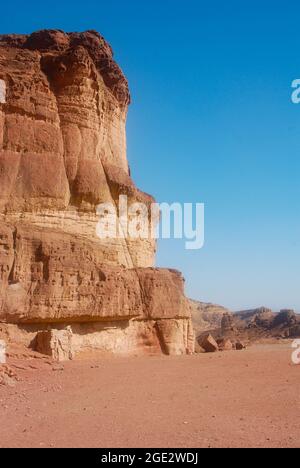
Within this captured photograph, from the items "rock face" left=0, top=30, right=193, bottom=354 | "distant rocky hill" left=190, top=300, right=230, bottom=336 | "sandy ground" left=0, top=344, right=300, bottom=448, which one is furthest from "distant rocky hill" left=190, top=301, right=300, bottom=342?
"sandy ground" left=0, top=344, right=300, bottom=448

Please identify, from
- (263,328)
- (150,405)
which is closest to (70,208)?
(150,405)

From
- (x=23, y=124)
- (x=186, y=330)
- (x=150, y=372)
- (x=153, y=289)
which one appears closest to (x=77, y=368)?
(x=150, y=372)

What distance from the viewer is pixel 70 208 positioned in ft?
71.1

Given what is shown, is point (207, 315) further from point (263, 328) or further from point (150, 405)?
point (150, 405)

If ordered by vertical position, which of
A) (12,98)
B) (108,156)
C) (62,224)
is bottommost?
(62,224)

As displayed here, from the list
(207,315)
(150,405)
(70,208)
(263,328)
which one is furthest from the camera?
(207,315)

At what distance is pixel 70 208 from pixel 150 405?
43.6 ft

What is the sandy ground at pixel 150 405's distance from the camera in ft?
24.4

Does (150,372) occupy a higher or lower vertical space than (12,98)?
lower

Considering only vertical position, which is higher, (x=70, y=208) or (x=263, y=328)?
(x=70, y=208)

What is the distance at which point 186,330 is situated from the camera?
24031 millimetres
